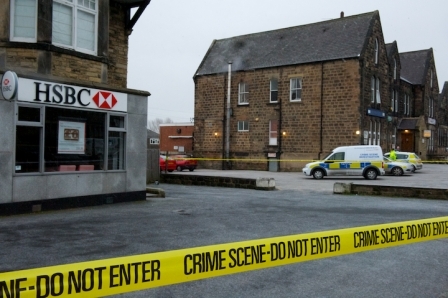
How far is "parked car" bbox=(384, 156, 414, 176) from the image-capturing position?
2908cm

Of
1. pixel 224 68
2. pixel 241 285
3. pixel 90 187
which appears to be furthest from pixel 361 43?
pixel 241 285

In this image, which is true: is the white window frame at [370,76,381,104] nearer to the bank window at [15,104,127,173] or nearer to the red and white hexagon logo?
the bank window at [15,104,127,173]

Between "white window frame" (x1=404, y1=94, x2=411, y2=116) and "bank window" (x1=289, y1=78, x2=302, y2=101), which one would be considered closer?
"bank window" (x1=289, y1=78, x2=302, y2=101)

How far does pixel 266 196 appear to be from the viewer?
16.8 meters

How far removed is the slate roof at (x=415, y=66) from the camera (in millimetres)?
46969

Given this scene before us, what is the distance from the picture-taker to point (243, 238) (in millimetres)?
8398

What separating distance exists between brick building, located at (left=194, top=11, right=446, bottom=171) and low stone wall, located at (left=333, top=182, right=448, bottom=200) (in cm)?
1553

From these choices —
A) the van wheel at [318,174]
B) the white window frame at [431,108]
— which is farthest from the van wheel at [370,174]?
the white window frame at [431,108]

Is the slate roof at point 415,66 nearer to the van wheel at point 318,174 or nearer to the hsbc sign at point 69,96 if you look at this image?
the van wheel at point 318,174

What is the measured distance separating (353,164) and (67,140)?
18.7 meters

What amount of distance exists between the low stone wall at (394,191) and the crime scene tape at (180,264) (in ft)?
39.4

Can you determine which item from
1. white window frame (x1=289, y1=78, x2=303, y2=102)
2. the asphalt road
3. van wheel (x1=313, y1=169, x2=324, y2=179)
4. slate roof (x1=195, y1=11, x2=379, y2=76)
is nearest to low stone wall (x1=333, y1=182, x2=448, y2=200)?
the asphalt road

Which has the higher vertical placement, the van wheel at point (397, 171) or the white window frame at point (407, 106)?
the white window frame at point (407, 106)

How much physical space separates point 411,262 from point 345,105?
27334 mm
